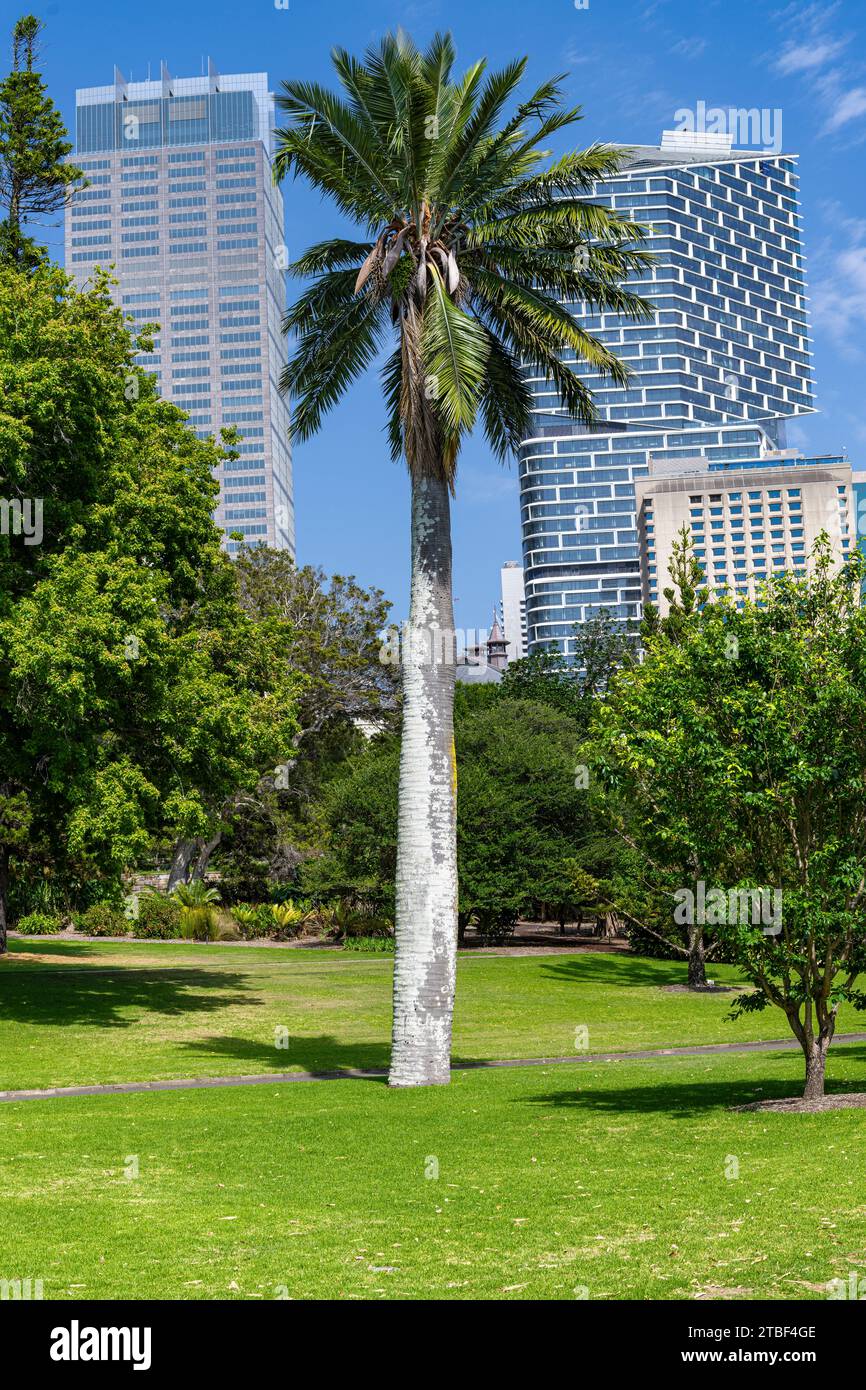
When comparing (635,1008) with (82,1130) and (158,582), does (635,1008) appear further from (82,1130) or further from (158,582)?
(82,1130)

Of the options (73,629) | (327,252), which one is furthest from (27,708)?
(327,252)

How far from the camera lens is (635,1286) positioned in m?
6.73

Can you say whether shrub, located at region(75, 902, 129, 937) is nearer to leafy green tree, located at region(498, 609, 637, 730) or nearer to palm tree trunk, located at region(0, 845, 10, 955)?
palm tree trunk, located at region(0, 845, 10, 955)

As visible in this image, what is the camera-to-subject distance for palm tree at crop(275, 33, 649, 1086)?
56.7ft

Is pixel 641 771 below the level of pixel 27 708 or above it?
below

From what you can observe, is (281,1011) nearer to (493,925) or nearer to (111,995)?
(111,995)

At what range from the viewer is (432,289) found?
17.7 m

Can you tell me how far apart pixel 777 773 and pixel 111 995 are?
64.3 ft

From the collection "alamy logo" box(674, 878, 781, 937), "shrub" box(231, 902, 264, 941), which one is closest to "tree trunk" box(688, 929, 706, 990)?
"shrub" box(231, 902, 264, 941)

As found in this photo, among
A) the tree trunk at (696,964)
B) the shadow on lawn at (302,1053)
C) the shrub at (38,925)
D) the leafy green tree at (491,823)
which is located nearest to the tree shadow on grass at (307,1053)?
the shadow on lawn at (302,1053)

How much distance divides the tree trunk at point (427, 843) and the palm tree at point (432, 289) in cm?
2

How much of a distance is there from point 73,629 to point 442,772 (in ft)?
24.1

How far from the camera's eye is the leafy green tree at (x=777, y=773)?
508 inches
